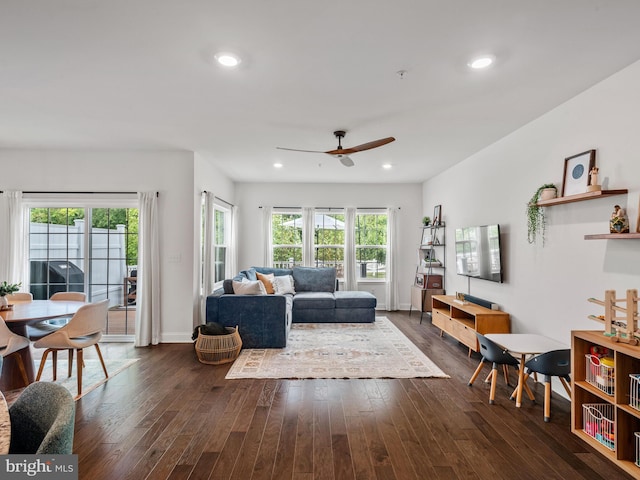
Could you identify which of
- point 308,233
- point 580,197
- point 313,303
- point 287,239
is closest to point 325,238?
point 308,233

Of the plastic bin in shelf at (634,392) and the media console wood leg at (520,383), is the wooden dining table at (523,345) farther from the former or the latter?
the plastic bin in shelf at (634,392)

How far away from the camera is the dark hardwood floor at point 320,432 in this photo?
215cm

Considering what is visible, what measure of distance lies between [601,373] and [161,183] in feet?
16.7

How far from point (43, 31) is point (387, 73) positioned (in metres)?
2.29

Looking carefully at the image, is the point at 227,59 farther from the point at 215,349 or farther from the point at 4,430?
the point at 215,349

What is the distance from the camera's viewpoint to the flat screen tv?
4.19m

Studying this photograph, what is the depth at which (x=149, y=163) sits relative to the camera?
15.9 feet

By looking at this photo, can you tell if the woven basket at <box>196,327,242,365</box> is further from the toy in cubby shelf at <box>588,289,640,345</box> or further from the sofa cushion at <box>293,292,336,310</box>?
the toy in cubby shelf at <box>588,289,640,345</box>

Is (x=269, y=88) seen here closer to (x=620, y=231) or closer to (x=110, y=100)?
(x=110, y=100)

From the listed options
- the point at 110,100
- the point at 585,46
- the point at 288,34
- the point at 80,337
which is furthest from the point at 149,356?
the point at 585,46

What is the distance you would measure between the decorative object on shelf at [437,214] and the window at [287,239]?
272cm

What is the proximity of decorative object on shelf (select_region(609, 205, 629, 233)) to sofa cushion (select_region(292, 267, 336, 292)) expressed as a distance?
4.79 metres

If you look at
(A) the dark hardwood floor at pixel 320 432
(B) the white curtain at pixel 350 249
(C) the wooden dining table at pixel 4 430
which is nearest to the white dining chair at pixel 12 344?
(A) the dark hardwood floor at pixel 320 432

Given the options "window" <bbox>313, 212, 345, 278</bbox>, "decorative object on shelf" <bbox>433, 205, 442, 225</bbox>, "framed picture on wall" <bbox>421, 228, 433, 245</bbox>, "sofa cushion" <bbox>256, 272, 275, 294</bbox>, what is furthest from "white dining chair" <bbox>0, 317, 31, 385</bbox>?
"framed picture on wall" <bbox>421, 228, 433, 245</bbox>
